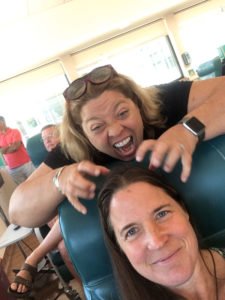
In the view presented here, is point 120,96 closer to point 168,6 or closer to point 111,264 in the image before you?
point 111,264

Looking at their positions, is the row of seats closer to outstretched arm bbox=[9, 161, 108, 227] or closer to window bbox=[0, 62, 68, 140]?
outstretched arm bbox=[9, 161, 108, 227]

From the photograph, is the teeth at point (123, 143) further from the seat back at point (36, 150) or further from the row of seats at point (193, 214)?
the seat back at point (36, 150)

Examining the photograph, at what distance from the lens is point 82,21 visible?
559cm

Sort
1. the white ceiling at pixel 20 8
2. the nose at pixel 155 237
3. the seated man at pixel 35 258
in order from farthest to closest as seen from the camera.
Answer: the white ceiling at pixel 20 8 < the seated man at pixel 35 258 < the nose at pixel 155 237

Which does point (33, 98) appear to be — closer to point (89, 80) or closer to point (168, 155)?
point (89, 80)

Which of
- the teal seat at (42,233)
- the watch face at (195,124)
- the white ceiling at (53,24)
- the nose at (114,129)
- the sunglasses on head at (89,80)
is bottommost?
the teal seat at (42,233)

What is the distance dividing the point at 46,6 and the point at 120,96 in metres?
4.43

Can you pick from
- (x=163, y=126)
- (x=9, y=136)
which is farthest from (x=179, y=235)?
(x=9, y=136)

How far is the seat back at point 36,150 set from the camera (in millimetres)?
2045

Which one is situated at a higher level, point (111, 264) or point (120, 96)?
point (120, 96)

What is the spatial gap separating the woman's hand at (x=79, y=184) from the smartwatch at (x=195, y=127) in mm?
259

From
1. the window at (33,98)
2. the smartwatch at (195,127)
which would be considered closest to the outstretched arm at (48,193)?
the smartwatch at (195,127)

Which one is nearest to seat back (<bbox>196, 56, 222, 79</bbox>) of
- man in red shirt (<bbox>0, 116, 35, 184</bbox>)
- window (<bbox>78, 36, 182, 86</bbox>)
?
window (<bbox>78, 36, 182, 86</bbox>)

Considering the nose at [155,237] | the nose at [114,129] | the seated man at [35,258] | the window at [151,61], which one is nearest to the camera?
the nose at [155,237]
